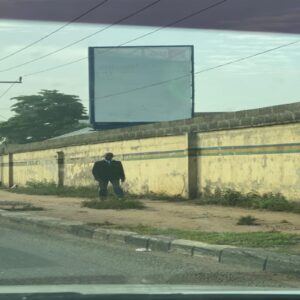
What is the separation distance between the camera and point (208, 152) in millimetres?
19344

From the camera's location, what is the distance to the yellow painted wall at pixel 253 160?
619 inches

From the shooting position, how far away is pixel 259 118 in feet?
55.6

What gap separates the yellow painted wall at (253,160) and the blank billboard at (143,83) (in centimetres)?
1793

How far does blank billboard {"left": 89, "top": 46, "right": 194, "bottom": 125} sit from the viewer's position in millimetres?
37312

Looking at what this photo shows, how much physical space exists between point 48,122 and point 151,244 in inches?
2297

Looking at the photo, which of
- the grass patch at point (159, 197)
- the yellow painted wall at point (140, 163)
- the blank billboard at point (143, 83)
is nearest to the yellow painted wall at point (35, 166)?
the yellow painted wall at point (140, 163)

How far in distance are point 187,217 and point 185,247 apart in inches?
181

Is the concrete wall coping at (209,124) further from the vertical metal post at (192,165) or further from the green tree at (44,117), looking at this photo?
the green tree at (44,117)

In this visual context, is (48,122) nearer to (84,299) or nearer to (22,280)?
(22,280)

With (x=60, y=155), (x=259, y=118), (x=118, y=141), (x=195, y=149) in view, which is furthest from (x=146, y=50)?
(x=259, y=118)

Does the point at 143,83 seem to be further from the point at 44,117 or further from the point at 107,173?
the point at 44,117

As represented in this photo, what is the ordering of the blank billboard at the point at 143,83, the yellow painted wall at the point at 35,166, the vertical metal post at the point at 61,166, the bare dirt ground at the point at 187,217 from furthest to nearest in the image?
the blank billboard at the point at 143,83
the yellow painted wall at the point at 35,166
the vertical metal post at the point at 61,166
the bare dirt ground at the point at 187,217

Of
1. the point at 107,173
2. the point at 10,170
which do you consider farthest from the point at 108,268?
the point at 10,170

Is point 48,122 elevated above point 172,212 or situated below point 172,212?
above
